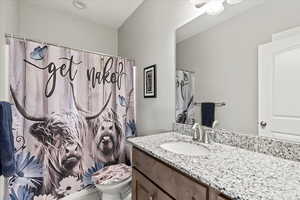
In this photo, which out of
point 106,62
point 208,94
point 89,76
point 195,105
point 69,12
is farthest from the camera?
point 69,12

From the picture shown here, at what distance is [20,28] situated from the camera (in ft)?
6.66

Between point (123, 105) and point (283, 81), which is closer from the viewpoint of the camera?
point (283, 81)

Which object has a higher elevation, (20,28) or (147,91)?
(20,28)

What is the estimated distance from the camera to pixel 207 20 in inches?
51.0

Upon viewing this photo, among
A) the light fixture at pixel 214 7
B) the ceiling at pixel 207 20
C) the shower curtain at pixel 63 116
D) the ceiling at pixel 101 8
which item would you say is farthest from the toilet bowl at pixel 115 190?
the ceiling at pixel 101 8

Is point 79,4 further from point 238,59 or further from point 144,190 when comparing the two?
point 144,190

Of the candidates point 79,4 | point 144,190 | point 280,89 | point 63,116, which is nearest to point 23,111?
point 63,116

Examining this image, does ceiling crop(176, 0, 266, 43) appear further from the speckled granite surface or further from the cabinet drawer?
the cabinet drawer

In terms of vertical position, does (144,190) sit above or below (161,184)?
below

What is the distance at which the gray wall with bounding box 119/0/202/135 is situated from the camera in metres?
1.60

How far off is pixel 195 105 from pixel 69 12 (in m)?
2.22

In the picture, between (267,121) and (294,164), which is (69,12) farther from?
(294,164)

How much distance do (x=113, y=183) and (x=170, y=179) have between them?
2.85 feet

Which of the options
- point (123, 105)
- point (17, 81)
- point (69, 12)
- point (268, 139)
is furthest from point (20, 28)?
point (268, 139)
